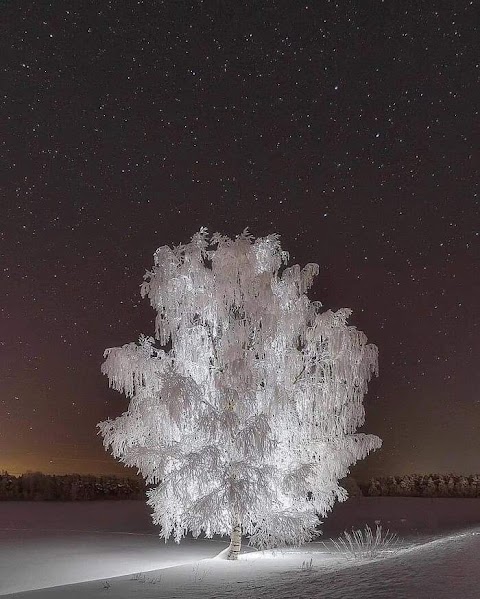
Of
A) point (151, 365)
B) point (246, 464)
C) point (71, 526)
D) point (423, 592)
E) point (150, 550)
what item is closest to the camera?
point (423, 592)

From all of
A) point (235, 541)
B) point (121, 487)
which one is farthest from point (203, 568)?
point (121, 487)

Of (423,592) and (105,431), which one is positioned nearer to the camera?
(423,592)

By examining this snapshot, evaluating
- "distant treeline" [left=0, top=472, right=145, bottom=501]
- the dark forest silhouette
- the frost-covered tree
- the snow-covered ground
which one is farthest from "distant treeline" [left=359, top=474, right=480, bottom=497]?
the frost-covered tree

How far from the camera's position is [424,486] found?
31375 mm

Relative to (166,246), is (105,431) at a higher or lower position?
lower

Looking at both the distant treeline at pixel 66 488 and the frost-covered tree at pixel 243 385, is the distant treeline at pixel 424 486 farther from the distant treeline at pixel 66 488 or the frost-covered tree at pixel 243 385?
the frost-covered tree at pixel 243 385

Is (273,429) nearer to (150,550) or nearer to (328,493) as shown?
(328,493)

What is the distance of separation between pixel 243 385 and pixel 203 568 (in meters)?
2.90

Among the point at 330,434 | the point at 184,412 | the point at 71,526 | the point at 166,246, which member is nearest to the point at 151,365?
the point at 184,412

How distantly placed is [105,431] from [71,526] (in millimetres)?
7763

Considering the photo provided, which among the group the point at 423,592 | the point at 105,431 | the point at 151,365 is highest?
the point at 151,365

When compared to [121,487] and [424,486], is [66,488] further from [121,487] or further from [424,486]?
[424,486]

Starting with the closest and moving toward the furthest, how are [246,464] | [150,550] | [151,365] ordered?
[246,464]
[151,365]
[150,550]

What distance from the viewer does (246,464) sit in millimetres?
12719
